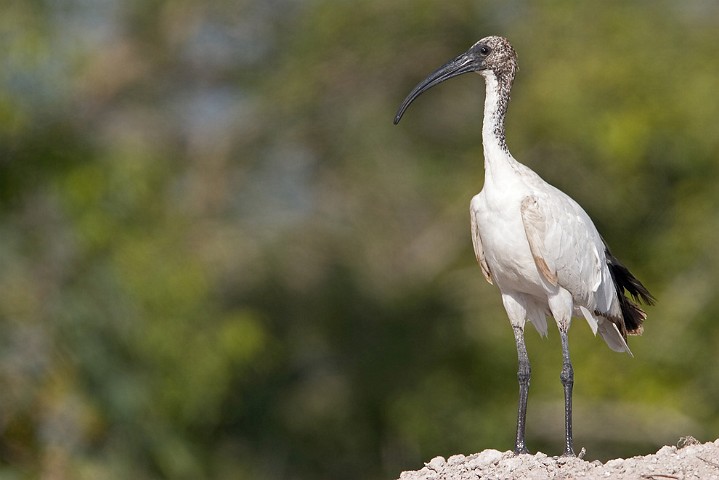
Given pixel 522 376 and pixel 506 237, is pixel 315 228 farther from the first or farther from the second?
pixel 506 237

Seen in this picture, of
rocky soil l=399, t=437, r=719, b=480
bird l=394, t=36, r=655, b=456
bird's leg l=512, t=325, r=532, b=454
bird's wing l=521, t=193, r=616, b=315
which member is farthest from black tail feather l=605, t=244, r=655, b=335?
rocky soil l=399, t=437, r=719, b=480

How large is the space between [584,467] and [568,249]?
1.62m

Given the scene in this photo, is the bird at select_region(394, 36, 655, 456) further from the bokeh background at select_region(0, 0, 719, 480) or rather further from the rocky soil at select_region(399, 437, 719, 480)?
the bokeh background at select_region(0, 0, 719, 480)

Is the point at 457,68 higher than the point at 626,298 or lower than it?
higher

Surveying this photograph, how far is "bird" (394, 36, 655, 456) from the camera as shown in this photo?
9.55 metres

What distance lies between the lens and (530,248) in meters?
9.56

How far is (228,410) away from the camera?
22.8 metres

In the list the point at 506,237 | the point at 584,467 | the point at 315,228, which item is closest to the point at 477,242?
the point at 506,237

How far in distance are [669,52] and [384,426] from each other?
6843mm

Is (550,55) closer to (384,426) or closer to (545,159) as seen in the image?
(545,159)

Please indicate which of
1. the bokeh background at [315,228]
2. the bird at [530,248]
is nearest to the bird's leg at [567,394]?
the bird at [530,248]

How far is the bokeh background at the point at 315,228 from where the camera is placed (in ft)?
63.0

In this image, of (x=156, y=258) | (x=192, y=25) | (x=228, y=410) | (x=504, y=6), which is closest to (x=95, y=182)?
(x=156, y=258)

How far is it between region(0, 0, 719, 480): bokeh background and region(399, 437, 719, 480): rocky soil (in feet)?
32.6
